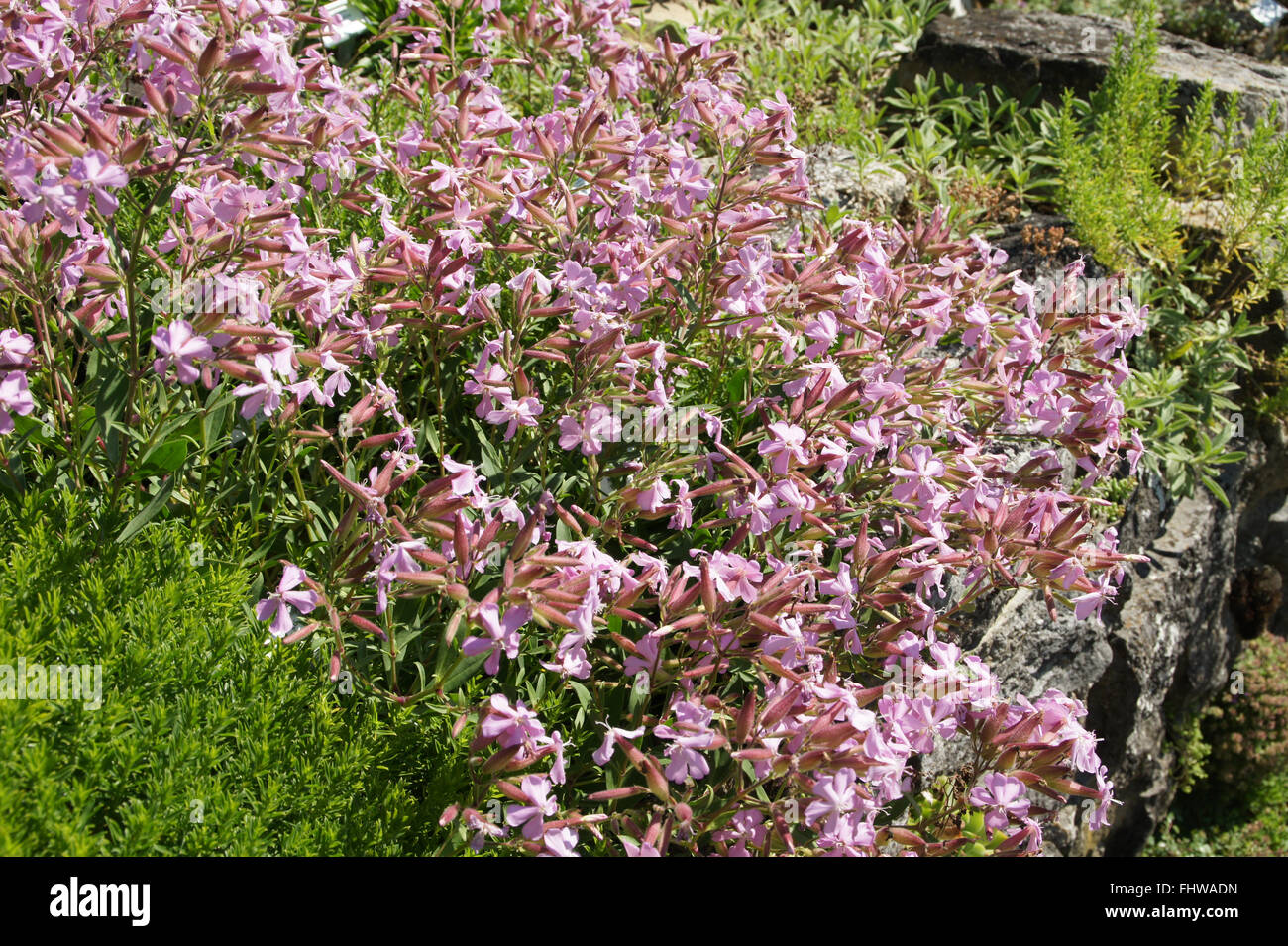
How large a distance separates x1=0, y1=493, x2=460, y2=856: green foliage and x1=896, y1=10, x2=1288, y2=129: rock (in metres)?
4.55

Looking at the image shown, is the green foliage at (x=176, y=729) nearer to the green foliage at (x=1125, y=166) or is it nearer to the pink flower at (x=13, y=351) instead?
the pink flower at (x=13, y=351)

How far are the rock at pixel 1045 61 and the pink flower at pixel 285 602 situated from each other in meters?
4.57

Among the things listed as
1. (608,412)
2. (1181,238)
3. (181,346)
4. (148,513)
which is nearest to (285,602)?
(148,513)

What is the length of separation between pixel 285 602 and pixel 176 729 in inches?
10.9

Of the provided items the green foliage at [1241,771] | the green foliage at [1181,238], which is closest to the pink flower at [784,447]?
the green foliage at [1181,238]

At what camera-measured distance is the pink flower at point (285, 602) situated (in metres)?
1.86

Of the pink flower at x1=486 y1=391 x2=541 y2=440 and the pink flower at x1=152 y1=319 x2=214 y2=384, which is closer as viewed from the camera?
the pink flower at x1=152 y1=319 x2=214 y2=384

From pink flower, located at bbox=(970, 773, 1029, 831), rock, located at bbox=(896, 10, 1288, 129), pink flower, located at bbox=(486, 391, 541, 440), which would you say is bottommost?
pink flower, located at bbox=(970, 773, 1029, 831)

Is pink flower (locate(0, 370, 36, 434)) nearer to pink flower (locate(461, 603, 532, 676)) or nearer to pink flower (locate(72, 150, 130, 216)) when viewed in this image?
pink flower (locate(72, 150, 130, 216))

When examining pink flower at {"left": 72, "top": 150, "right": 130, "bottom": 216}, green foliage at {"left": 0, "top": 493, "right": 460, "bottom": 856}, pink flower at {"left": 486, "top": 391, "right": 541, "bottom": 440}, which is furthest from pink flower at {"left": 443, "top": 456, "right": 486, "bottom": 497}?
pink flower at {"left": 72, "top": 150, "right": 130, "bottom": 216}

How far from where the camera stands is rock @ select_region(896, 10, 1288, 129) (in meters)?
5.12

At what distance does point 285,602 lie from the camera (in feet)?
6.17

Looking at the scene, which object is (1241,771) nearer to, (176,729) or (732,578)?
(732,578)

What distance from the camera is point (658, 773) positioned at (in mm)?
1842
